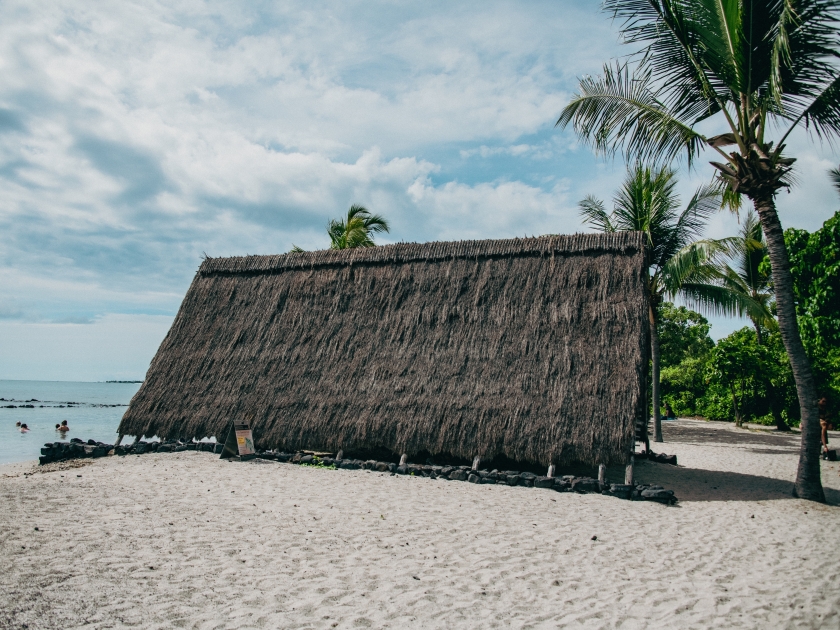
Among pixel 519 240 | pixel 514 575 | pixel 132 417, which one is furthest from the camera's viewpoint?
pixel 132 417

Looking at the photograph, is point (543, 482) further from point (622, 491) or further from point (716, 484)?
point (716, 484)

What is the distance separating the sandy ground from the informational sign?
1.22 metres

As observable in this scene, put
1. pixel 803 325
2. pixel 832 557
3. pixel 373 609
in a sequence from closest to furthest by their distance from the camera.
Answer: pixel 373 609 → pixel 832 557 → pixel 803 325

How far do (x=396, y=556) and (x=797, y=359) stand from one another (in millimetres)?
5750

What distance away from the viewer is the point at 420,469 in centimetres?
837

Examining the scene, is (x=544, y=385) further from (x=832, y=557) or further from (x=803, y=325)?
(x=803, y=325)

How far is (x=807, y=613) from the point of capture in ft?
12.2

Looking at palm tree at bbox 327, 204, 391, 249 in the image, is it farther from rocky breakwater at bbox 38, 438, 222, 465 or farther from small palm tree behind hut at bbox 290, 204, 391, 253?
rocky breakwater at bbox 38, 438, 222, 465

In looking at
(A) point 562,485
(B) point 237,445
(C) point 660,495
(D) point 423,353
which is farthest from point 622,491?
(B) point 237,445

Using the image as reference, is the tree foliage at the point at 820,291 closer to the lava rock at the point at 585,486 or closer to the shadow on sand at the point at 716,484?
the shadow on sand at the point at 716,484

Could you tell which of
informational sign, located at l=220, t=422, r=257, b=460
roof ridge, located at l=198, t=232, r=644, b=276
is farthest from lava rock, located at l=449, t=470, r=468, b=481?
roof ridge, located at l=198, t=232, r=644, b=276

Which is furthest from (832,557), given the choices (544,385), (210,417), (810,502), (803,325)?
(803,325)

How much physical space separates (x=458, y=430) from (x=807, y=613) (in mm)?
5001

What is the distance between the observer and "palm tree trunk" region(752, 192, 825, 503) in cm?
704
